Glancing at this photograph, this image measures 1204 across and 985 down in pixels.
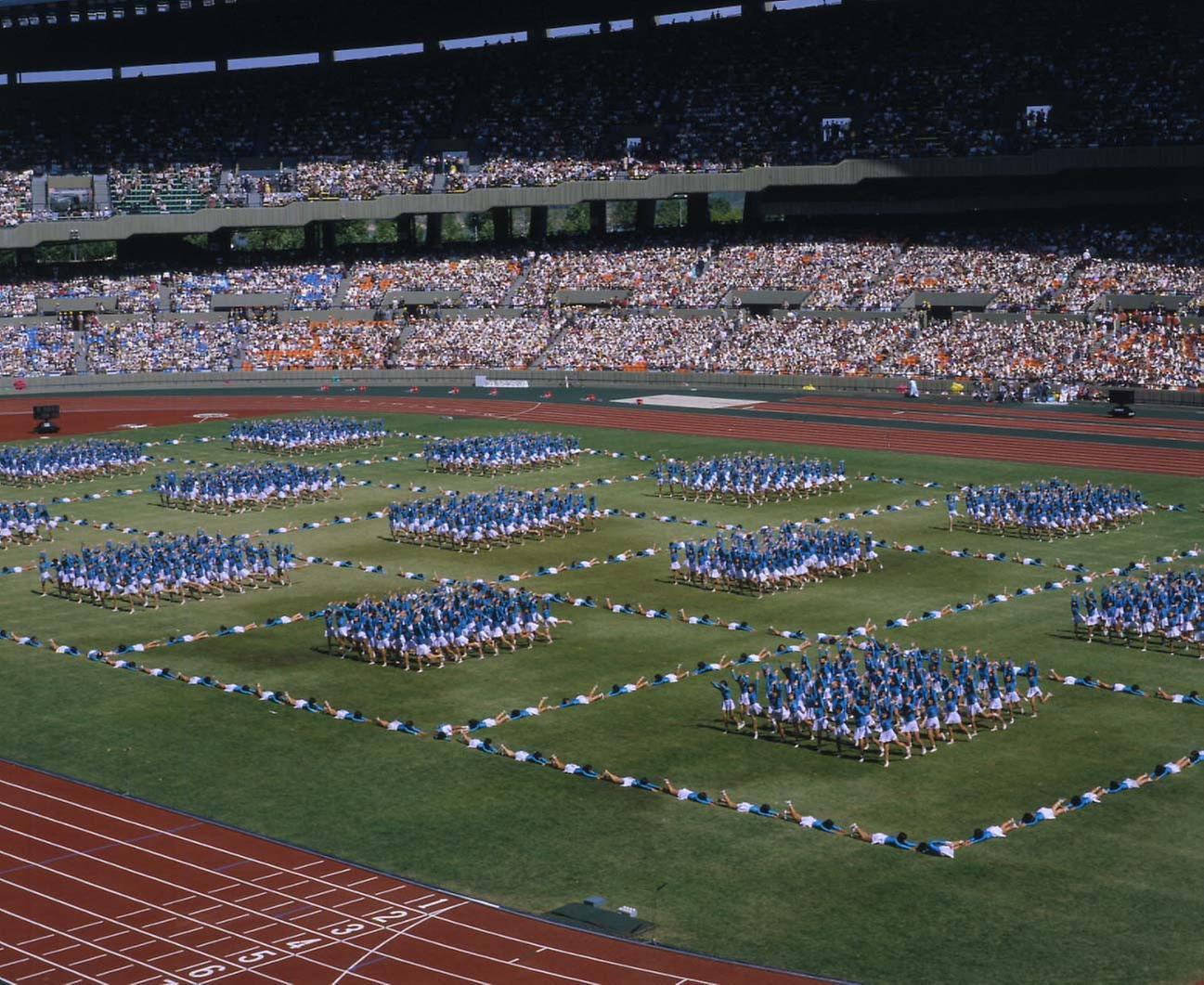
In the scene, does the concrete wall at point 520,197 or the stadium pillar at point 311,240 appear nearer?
the concrete wall at point 520,197

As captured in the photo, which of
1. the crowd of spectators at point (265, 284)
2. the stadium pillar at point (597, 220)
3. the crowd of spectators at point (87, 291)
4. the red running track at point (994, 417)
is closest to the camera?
the red running track at point (994, 417)

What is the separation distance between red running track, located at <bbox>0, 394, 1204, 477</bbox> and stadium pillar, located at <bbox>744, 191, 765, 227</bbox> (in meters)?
25.4

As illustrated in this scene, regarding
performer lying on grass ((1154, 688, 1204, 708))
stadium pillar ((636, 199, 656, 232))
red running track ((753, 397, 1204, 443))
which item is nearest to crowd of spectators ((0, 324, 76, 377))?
stadium pillar ((636, 199, 656, 232))

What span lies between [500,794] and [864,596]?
605 inches

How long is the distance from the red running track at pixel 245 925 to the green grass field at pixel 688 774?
69cm

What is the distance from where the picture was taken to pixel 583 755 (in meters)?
26.5

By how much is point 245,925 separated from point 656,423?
50067 mm

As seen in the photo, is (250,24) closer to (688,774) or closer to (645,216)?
(645,216)

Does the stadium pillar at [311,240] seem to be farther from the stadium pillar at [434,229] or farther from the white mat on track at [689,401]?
the white mat on track at [689,401]

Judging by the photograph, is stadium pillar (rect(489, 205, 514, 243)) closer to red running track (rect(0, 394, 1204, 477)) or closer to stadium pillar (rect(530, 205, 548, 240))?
stadium pillar (rect(530, 205, 548, 240))

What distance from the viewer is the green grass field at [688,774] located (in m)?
19.7

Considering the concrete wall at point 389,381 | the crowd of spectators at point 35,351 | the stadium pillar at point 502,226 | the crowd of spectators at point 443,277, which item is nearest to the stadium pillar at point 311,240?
the crowd of spectators at point 443,277

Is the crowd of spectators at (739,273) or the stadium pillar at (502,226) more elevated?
the stadium pillar at (502,226)

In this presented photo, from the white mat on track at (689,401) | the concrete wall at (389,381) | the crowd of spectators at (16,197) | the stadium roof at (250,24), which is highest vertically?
the stadium roof at (250,24)
